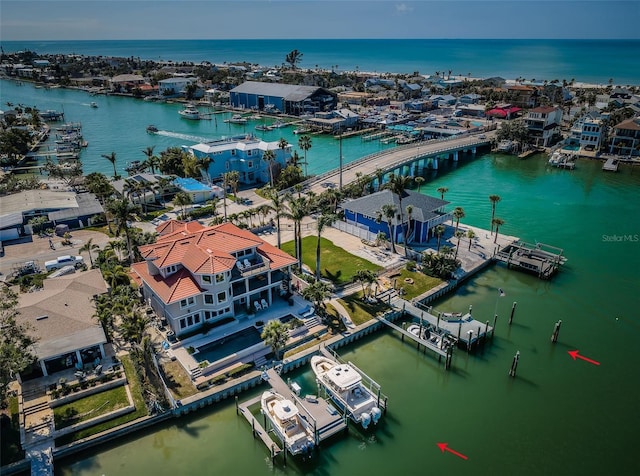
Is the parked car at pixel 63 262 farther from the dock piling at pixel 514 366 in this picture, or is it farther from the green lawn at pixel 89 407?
the dock piling at pixel 514 366

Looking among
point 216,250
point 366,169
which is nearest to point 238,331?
point 216,250

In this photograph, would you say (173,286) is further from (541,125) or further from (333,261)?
(541,125)

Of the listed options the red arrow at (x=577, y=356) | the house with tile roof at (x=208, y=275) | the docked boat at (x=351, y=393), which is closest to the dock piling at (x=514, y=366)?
the red arrow at (x=577, y=356)

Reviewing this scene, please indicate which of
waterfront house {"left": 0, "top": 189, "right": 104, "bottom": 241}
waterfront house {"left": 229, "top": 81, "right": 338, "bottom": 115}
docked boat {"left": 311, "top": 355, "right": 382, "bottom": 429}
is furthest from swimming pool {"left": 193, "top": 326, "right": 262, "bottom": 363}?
waterfront house {"left": 229, "top": 81, "right": 338, "bottom": 115}

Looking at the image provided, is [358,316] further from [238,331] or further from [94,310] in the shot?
[94,310]

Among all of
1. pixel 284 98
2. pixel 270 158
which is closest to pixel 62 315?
pixel 270 158
